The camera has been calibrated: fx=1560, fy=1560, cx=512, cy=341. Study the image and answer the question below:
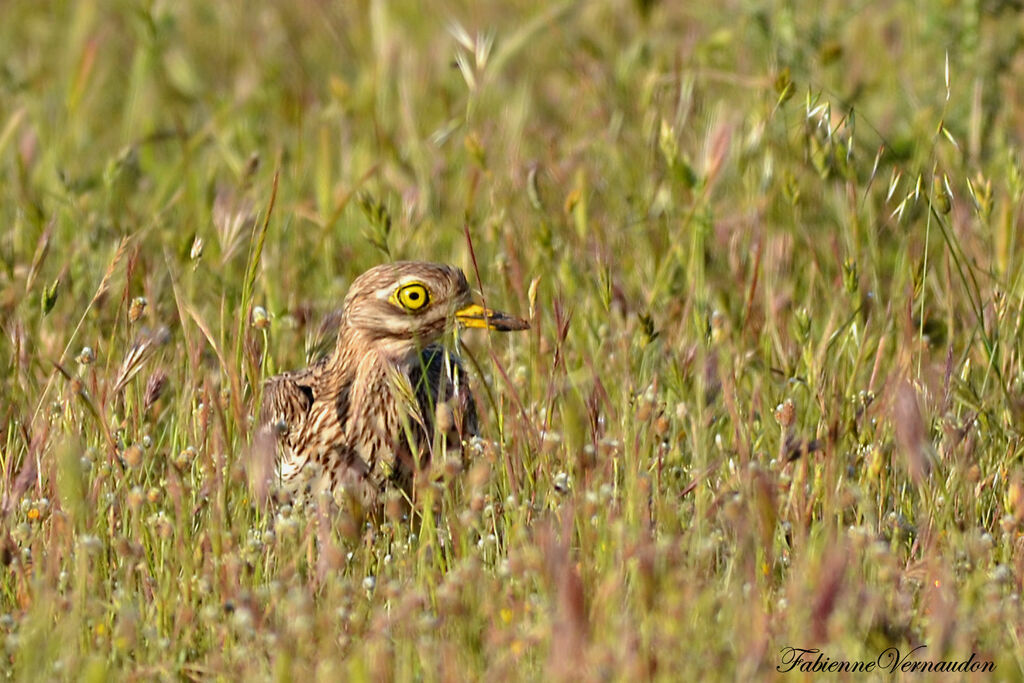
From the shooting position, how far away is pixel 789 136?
19.8 ft

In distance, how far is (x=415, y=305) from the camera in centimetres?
444

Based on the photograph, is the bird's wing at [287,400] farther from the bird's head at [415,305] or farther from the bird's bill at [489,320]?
the bird's bill at [489,320]

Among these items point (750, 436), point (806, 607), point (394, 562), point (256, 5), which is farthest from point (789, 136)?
point (256, 5)

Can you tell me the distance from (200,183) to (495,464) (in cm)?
301

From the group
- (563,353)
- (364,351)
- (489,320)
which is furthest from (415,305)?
(563,353)

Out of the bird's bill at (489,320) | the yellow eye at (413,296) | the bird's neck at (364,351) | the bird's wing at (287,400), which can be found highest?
the yellow eye at (413,296)

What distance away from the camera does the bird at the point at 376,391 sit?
4.33 m

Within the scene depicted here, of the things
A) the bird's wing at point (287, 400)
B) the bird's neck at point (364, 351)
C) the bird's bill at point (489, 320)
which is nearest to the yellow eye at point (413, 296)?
the bird's bill at point (489, 320)

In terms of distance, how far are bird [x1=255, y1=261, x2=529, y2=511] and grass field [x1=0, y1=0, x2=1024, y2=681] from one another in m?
0.14

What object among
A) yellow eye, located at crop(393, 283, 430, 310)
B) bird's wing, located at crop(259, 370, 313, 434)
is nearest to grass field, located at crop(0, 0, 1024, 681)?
bird's wing, located at crop(259, 370, 313, 434)

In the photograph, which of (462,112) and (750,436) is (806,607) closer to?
(750,436)

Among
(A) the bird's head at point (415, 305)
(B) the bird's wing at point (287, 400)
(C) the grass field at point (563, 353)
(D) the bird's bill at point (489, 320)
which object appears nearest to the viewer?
(C) the grass field at point (563, 353)

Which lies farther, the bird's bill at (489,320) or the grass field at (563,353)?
the bird's bill at (489,320)

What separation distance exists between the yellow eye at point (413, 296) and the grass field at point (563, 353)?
0.61ft
